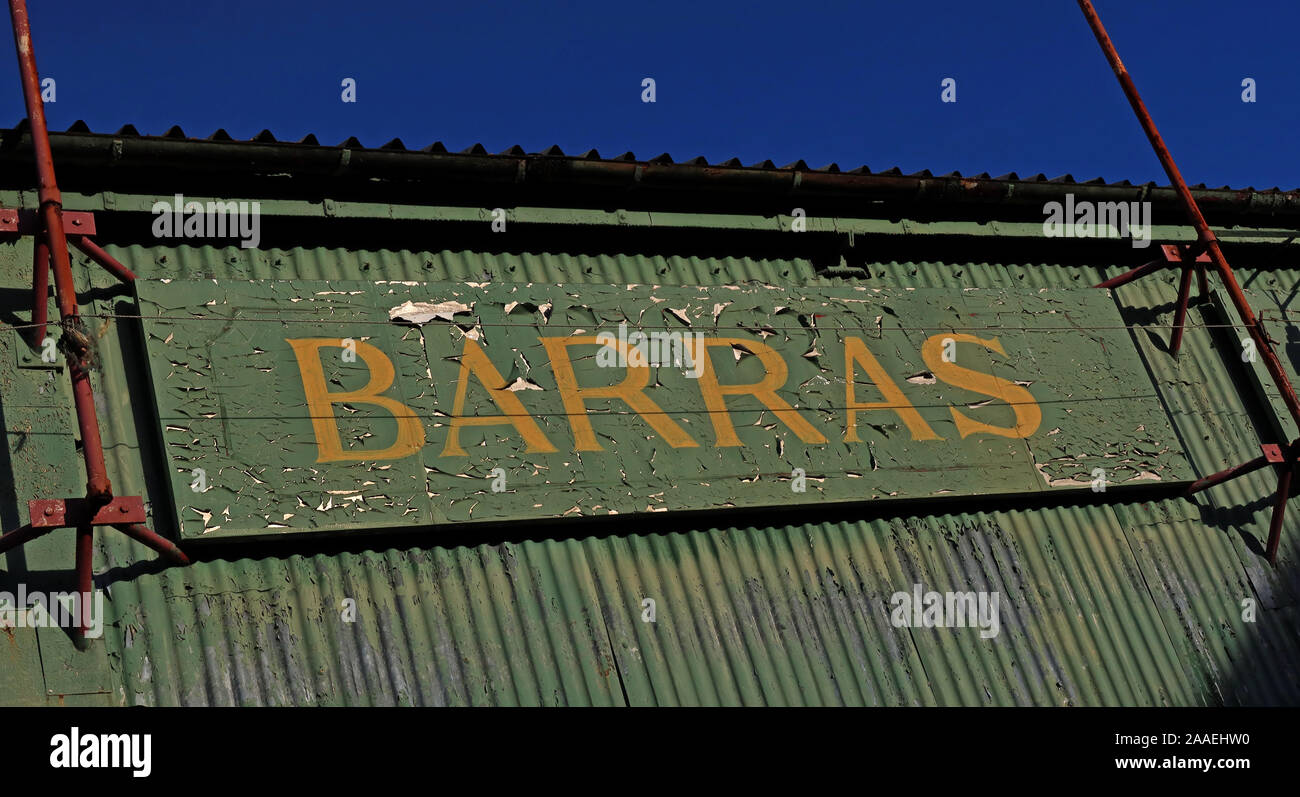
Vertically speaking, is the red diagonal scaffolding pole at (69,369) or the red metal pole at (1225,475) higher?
the red diagonal scaffolding pole at (69,369)

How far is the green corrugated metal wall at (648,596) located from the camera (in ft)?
20.9

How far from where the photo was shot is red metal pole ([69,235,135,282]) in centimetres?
684

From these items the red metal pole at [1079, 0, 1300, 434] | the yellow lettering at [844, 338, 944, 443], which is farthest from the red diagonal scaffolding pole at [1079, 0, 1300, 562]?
the yellow lettering at [844, 338, 944, 443]

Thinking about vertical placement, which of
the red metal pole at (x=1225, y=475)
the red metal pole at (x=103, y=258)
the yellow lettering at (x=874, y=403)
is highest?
the red metal pole at (x=103, y=258)

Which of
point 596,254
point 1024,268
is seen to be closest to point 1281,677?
point 1024,268

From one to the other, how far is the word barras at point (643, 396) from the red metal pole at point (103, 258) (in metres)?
0.91

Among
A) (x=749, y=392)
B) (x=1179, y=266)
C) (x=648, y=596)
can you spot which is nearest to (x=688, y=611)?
(x=648, y=596)

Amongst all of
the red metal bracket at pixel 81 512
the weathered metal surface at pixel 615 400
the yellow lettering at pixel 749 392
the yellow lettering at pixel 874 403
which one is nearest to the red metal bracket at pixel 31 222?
the weathered metal surface at pixel 615 400

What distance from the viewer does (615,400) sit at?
7793mm

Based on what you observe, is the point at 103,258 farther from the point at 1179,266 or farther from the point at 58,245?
the point at 1179,266

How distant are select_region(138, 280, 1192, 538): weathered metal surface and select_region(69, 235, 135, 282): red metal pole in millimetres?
141

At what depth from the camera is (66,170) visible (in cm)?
729

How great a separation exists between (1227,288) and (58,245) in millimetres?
7580

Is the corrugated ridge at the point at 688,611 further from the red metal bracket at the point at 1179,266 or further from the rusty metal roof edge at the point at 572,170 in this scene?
the red metal bracket at the point at 1179,266
